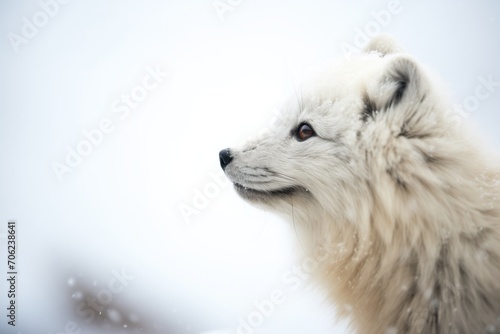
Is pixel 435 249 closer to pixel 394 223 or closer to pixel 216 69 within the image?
pixel 394 223

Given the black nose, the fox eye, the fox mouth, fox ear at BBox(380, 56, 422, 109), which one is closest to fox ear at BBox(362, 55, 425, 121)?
fox ear at BBox(380, 56, 422, 109)

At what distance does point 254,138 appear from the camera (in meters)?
3.13

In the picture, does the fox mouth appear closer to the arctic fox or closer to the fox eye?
the arctic fox

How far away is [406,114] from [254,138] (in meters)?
1.28

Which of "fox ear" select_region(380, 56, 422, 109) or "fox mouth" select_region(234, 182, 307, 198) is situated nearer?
"fox ear" select_region(380, 56, 422, 109)

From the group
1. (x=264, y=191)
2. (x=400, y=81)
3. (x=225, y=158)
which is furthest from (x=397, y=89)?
(x=225, y=158)

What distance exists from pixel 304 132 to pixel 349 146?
1.50 ft

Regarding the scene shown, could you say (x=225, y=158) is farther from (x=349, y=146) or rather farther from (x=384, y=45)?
(x=384, y=45)

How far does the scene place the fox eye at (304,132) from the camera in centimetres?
284

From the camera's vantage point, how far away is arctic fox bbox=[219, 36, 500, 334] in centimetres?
216

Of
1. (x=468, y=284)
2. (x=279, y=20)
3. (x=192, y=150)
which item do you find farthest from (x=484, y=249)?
(x=279, y=20)

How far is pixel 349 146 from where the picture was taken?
8.38 ft

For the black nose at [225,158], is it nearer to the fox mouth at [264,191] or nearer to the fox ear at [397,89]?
the fox mouth at [264,191]

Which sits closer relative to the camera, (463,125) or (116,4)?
(463,125)
